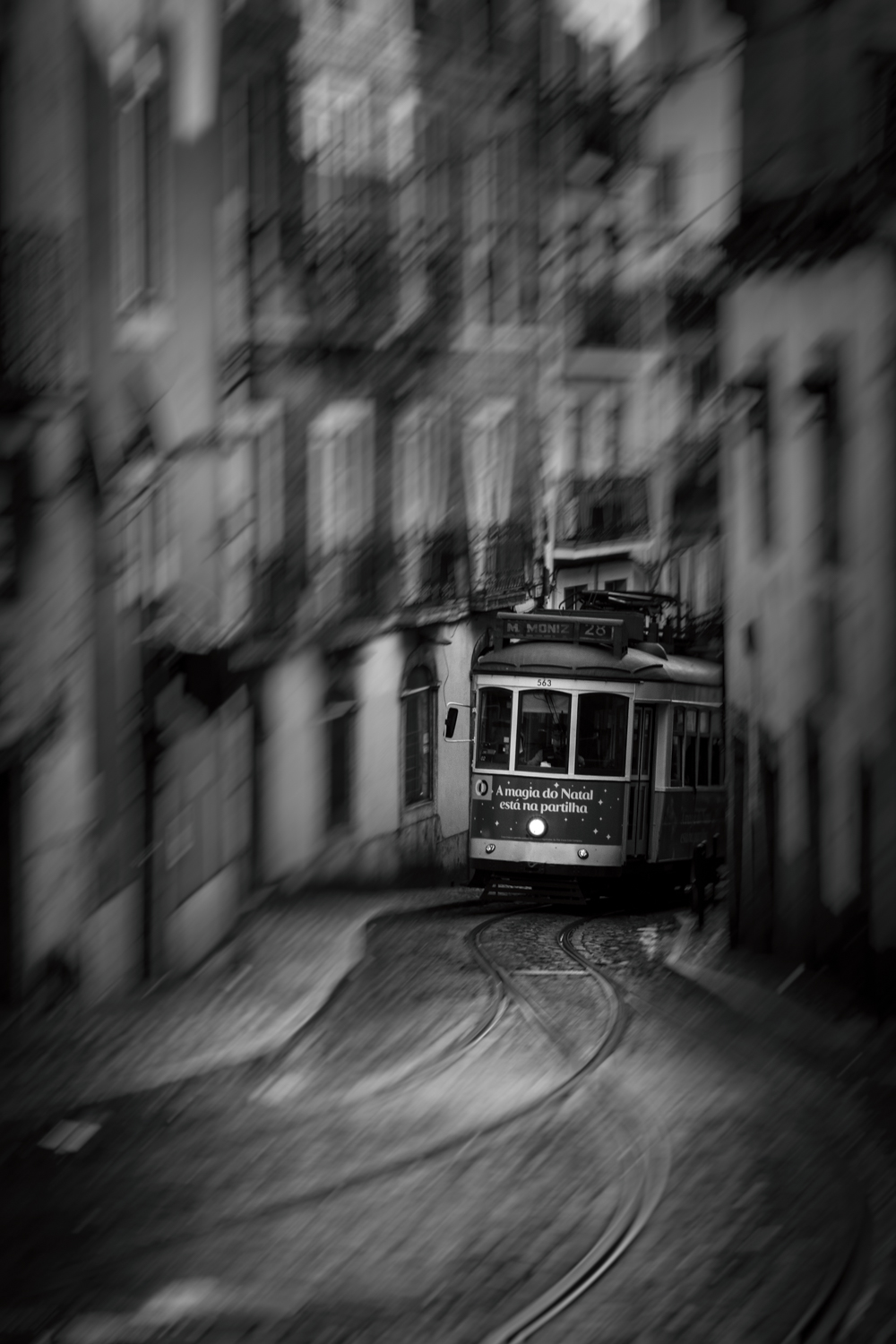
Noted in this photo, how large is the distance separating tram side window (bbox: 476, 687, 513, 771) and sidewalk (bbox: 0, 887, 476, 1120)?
7.66ft

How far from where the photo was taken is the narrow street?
166 inches

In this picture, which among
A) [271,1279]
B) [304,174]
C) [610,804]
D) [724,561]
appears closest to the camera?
[271,1279]

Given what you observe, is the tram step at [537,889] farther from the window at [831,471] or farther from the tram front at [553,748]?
the window at [831,471]

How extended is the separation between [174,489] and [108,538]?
1.78 ft

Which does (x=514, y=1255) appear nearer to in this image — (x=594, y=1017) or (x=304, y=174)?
(x=594, y=1017)

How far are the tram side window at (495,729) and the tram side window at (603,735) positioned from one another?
570mm

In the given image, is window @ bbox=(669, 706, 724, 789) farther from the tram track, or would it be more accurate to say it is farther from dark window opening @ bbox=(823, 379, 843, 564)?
dark window opening @ bbox=(823, 379, 843, 564)

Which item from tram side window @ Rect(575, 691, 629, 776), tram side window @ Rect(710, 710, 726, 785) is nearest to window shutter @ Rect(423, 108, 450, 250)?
tram side window @ Rect(575, 691, 629, 776)

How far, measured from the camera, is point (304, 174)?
907cm

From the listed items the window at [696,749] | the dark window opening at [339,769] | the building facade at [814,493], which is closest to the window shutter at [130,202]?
the building facade at [814,493]

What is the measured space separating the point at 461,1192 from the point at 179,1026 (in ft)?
8.65

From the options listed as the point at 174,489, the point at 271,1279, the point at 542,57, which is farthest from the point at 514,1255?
the point at 542,57

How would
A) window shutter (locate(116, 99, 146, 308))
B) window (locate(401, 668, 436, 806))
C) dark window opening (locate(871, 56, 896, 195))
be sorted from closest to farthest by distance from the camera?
1. window shutter (locate(116, 99, 146, 308))
2. dark window opening (locate(871, 56, 896, 195))
3. window (locate(401, 668, 436, 806))

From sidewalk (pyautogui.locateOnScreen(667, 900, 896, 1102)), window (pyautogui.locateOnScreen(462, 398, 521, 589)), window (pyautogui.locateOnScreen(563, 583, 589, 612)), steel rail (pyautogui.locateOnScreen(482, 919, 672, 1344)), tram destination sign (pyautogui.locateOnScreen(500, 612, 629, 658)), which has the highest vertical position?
window (pyautogui.locateOnScreen(462, 398, 521, 589))
